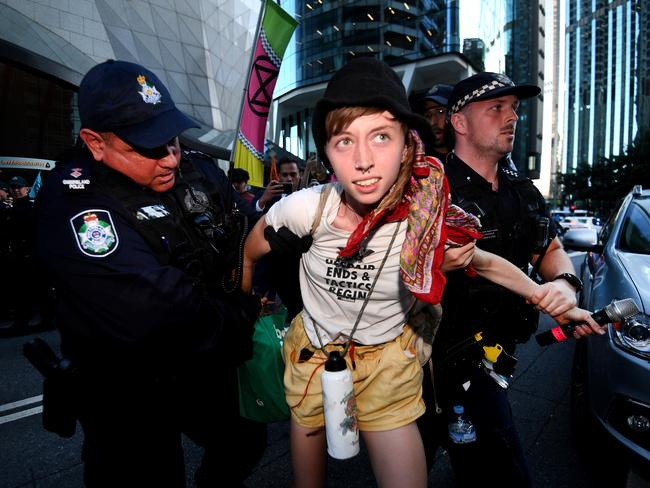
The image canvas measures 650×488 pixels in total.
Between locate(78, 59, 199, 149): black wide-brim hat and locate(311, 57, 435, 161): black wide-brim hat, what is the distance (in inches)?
24.0

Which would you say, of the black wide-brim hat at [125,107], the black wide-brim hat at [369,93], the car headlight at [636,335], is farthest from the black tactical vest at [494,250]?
the black wide-brim hat at [125,107]

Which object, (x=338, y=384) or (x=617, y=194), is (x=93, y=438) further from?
(x=617, y=194)

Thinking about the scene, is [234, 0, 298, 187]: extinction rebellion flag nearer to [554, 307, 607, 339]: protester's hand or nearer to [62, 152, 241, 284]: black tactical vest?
[62, 152, 241, 284]: black tactical vest

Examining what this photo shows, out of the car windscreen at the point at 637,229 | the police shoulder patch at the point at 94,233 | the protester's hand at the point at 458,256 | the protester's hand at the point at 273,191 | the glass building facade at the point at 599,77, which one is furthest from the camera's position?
the glass building facade at the point at 599,77

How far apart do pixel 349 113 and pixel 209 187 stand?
32.3 inches

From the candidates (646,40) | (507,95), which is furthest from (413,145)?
(646,40)

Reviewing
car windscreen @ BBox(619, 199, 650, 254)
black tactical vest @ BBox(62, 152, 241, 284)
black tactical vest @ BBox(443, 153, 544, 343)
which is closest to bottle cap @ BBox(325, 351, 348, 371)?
black tactical vest @ BBox(62, 152, 241, 284)

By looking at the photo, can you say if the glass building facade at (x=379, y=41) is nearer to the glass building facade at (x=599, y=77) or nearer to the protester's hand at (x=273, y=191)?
the protester's hand at (x=273, y=191)

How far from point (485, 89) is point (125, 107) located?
5.68ft

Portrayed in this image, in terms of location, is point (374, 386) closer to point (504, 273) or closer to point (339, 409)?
point (339, 409)

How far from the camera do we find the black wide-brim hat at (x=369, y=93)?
133 cm

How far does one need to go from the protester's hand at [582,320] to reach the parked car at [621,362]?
850 millimetres

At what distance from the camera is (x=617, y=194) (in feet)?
130

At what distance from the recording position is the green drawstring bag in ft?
5.69
